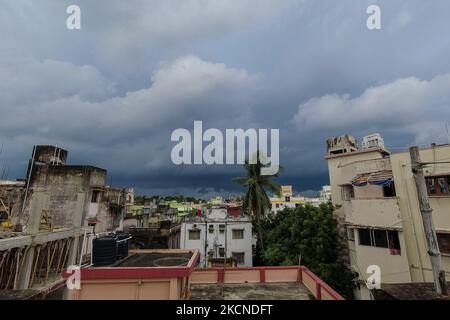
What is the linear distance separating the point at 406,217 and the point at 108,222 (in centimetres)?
2561

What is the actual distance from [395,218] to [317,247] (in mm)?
5575

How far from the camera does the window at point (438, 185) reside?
1307 cm

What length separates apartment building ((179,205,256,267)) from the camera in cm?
2851

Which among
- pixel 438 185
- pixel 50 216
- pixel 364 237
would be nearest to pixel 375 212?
pixel 364 237

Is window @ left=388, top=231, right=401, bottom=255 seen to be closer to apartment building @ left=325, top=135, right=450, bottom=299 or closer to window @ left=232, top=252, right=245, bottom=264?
apartment building @ left=325, top=135, right=450, bottom=299

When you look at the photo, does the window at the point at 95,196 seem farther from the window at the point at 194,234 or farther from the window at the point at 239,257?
the window at the point at 239,257

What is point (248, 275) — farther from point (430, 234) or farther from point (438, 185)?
point (438, 185)

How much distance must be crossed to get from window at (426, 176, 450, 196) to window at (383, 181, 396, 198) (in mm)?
2261

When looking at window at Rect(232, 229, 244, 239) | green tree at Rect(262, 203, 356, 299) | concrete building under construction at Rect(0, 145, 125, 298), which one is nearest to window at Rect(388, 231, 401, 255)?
green tree at Rect(262, 203, 356, 299)

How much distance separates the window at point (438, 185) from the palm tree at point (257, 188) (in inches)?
591

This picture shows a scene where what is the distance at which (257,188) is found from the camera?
26.8m

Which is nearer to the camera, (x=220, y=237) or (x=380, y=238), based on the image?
(x=380, y=238)
